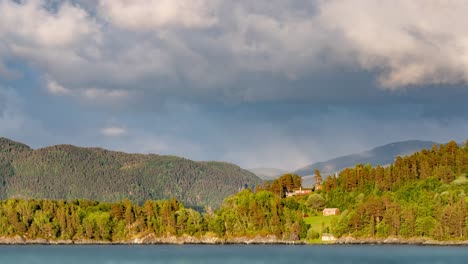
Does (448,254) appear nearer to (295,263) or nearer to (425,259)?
(425,259)

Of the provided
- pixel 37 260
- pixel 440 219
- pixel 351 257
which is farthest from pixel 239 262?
pixel 440 219

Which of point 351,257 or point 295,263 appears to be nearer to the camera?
point 295,263

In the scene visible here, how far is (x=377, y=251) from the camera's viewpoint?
176875 millimetres

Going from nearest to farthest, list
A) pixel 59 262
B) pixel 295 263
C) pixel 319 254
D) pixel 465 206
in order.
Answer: pixel 295 263
pixel 59 262
pixel 319 254
pixel 465 206

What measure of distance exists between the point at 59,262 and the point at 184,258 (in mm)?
29821

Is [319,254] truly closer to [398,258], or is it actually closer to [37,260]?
[398,258]

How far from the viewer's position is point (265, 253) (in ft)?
588

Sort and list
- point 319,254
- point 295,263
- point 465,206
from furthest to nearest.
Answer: point 465,206
point 319,254
point 295,263

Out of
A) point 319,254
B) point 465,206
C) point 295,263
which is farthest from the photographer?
point 465,206

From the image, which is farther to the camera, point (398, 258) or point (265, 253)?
point (265, 253)

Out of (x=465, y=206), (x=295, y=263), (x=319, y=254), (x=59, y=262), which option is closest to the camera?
(x=295, y=263)

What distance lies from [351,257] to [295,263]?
795 inches

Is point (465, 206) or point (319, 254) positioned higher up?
point (465, 206)

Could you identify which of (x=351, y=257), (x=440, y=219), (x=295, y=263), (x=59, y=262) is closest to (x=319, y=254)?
(x=351, y=257)
